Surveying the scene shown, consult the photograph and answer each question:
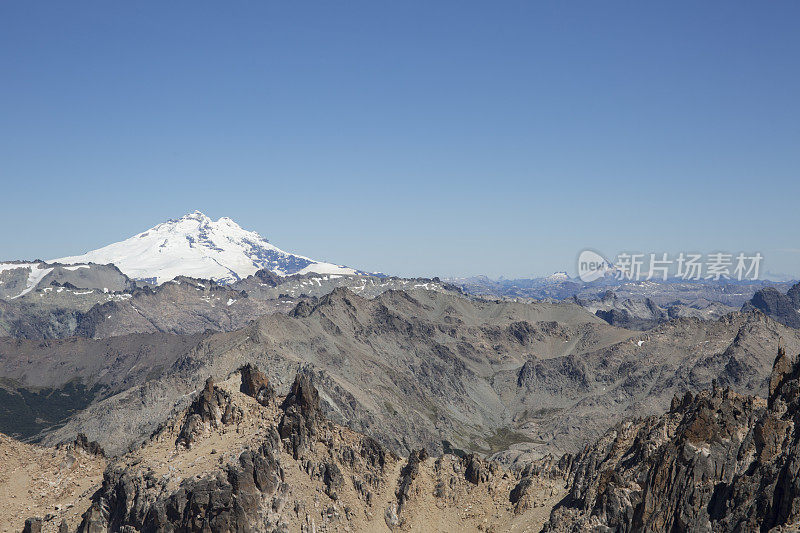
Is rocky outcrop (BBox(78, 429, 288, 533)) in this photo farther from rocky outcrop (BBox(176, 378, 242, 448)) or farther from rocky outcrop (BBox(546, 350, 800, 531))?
rocky outcrop (BBox(546, 350, 800, 531))

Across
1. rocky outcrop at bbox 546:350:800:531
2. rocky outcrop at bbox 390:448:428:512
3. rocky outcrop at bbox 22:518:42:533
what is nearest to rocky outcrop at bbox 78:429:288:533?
rocky outcrop at bbox 22:518:42:533

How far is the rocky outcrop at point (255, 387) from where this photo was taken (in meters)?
128

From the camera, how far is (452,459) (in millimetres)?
141875

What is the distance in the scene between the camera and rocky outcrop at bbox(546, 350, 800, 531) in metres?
96.9

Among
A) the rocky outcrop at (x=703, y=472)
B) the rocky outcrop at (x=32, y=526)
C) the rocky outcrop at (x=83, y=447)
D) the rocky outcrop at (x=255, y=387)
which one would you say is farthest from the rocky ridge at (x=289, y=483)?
the rocky outcrop at (x=83, y=447)

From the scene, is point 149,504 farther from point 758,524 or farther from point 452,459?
point 758,524

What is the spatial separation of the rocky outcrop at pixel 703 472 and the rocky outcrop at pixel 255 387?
179ft

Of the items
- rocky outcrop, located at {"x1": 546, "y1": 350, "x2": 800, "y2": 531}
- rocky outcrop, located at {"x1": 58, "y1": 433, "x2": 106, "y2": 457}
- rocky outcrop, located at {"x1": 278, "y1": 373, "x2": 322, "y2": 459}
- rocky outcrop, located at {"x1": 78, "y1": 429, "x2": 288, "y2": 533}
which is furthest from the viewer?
rocky outcrop, located at {"x1": 58, "y1": 433, "x2": 106, "y2": 457}

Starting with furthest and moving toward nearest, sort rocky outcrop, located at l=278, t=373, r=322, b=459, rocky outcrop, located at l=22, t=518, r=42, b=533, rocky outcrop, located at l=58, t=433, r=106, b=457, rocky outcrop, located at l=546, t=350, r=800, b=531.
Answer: rocky outcrop, located at l=58, t=433, r=106, b=457 < rocky outcrop, located at l=278, t=373, r=322, b=459 < rocky outcrop, located at l=22, t=518, r=42, b=533 < rocky outcrop, located at l=546, t=350, r=800, b=531

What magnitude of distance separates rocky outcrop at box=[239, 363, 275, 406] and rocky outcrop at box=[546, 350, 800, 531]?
179ft

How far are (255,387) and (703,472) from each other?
3052 inches

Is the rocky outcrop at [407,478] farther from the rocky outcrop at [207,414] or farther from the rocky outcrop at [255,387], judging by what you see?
the rocky outcrop at [207,414]

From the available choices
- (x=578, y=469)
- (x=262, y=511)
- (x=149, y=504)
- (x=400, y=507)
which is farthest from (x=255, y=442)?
(x=578, y=469)

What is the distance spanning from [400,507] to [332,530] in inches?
632
